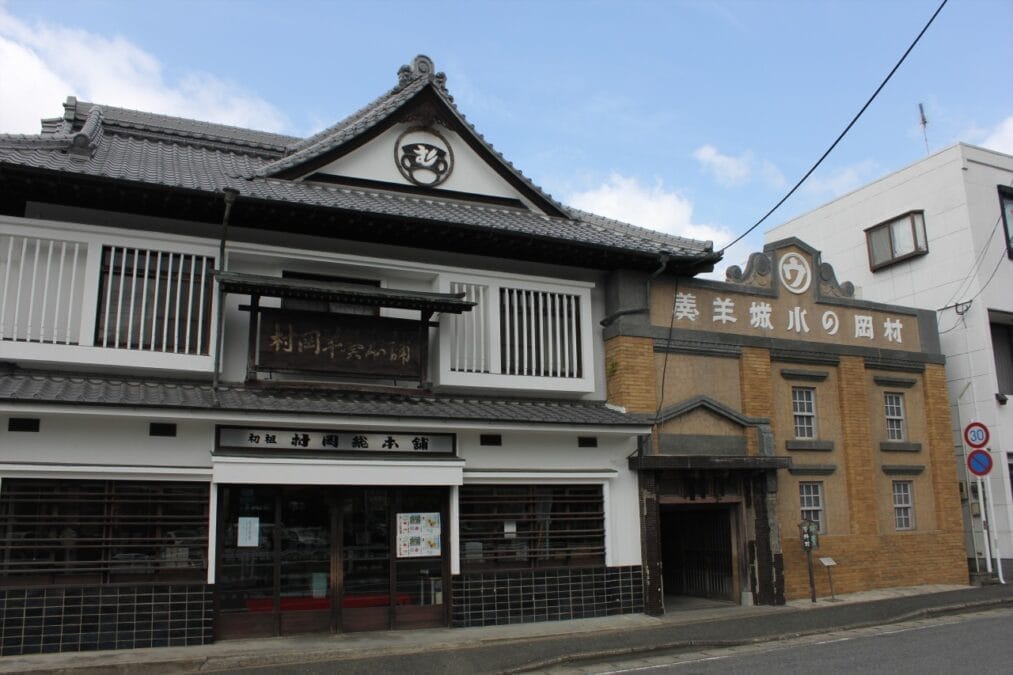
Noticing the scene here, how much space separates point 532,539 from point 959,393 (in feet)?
44.1

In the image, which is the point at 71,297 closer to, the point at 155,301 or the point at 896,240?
the point at 155,301

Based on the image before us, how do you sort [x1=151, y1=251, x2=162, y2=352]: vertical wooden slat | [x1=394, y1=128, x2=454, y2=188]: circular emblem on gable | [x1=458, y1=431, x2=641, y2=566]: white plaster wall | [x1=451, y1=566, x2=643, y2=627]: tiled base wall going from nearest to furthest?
1. [x1=151, y1=251, x2=162, y2=352]: vertical wooden slat
2. [x1=451, y1=566, x2=643, y2=627]: tiled base wall
3. [x1=458, y1=431, x2=641, y2=566]: white plaster wall
4. [x1=394, y1=128, x2=454, y2=188]: circular emblem on gable

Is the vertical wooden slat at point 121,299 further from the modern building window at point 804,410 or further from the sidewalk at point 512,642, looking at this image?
the modern building window at point 804,410

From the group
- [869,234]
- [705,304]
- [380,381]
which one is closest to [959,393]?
[869,234]

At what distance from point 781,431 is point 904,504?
4151mm

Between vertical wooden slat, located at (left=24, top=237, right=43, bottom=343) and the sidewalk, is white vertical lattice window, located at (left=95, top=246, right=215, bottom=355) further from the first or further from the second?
the sidewalk

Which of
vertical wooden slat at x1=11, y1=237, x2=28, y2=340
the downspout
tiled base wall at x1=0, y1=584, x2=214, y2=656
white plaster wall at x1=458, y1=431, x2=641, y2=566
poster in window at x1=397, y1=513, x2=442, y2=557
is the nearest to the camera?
tiled base wall at x1=0, y1=584, x2=214, y2=656

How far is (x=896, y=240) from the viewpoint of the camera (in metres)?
23.3

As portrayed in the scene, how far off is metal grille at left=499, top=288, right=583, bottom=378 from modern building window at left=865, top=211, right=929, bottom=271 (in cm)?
1186

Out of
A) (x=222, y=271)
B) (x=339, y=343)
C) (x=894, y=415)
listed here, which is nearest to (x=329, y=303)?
(x=339, y=343)

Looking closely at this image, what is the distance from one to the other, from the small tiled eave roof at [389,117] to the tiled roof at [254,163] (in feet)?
0.12

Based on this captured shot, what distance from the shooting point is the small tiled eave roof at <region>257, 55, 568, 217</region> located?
15195 mm

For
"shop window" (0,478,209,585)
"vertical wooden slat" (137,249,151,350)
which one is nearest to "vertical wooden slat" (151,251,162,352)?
"vertical wooden slat" (137,249,151,350)

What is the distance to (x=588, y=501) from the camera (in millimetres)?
15203
